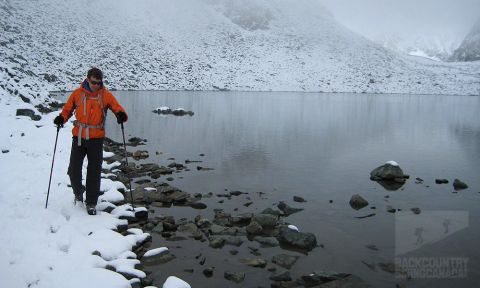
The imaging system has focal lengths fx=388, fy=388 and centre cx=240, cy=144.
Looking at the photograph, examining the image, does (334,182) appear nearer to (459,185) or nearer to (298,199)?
(298,199)

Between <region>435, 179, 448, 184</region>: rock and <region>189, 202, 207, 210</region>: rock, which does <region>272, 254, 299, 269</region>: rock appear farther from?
<region>435, 179, 448, 184</region>: rock

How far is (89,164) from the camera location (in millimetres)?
9086

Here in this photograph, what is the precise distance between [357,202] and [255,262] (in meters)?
5.67

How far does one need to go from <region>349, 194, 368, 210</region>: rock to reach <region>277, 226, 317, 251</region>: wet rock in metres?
3.50

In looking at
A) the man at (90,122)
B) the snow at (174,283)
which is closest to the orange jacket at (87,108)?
the man at (90,122)

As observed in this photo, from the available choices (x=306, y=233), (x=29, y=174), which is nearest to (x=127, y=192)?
(x=29, y=174)

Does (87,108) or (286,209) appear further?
(286,209)

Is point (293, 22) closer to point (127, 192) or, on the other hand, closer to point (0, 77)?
point (0, 77)

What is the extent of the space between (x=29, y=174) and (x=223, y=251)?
622 centimetres

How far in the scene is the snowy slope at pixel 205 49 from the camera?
2704 inches

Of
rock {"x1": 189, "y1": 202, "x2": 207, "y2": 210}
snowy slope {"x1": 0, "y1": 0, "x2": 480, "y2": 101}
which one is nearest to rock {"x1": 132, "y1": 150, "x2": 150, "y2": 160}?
rock {"x1": 189, "y1": 202, "x2": 207, "y2": 210}

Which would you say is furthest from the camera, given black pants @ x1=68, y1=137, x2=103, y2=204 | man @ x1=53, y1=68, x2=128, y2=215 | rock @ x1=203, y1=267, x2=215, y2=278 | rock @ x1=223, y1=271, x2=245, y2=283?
black pants @ x1=68, y1=137, x2=103, y2=204

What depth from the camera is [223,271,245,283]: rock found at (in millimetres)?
7694

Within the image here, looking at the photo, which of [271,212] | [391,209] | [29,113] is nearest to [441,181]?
[391,209]
